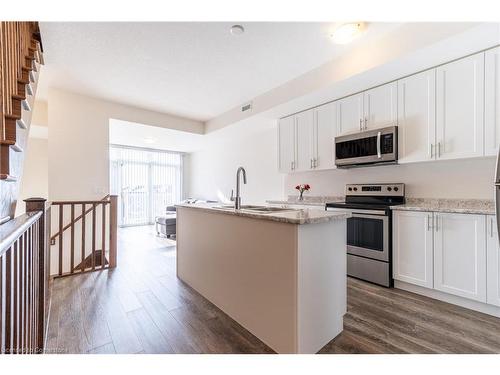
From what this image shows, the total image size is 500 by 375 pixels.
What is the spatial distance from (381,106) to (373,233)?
1510 mm

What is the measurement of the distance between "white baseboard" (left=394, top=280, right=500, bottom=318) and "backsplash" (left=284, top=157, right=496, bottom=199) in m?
1.01

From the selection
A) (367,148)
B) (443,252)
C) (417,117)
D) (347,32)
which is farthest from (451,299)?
(347,32)

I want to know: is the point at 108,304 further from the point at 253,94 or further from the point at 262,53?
the point at 253,94

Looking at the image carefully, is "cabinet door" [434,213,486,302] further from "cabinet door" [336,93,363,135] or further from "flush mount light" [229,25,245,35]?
"flush mount light" [229,25,245,35]

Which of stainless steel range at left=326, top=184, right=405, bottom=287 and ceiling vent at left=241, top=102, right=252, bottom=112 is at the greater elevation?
ceiling vent at left=241, top=102, right=252, bottom=112

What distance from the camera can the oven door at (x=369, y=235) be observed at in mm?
2643

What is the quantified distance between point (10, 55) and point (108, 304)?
2.25m

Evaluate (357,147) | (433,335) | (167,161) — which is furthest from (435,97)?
(167,161)

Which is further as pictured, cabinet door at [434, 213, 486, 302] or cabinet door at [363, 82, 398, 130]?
cabinet door at [363, 82, 398, 130]

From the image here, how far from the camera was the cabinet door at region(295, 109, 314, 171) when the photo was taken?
11.9 feet

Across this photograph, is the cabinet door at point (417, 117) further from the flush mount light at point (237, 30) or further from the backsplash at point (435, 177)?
the flush mount light at point (237, 30)

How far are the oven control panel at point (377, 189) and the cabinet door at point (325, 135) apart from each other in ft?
1.42

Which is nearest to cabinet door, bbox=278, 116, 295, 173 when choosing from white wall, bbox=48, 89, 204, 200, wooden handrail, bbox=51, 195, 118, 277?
wooden handrail, bbox=51, 195, 118, 277

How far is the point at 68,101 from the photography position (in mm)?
3689
